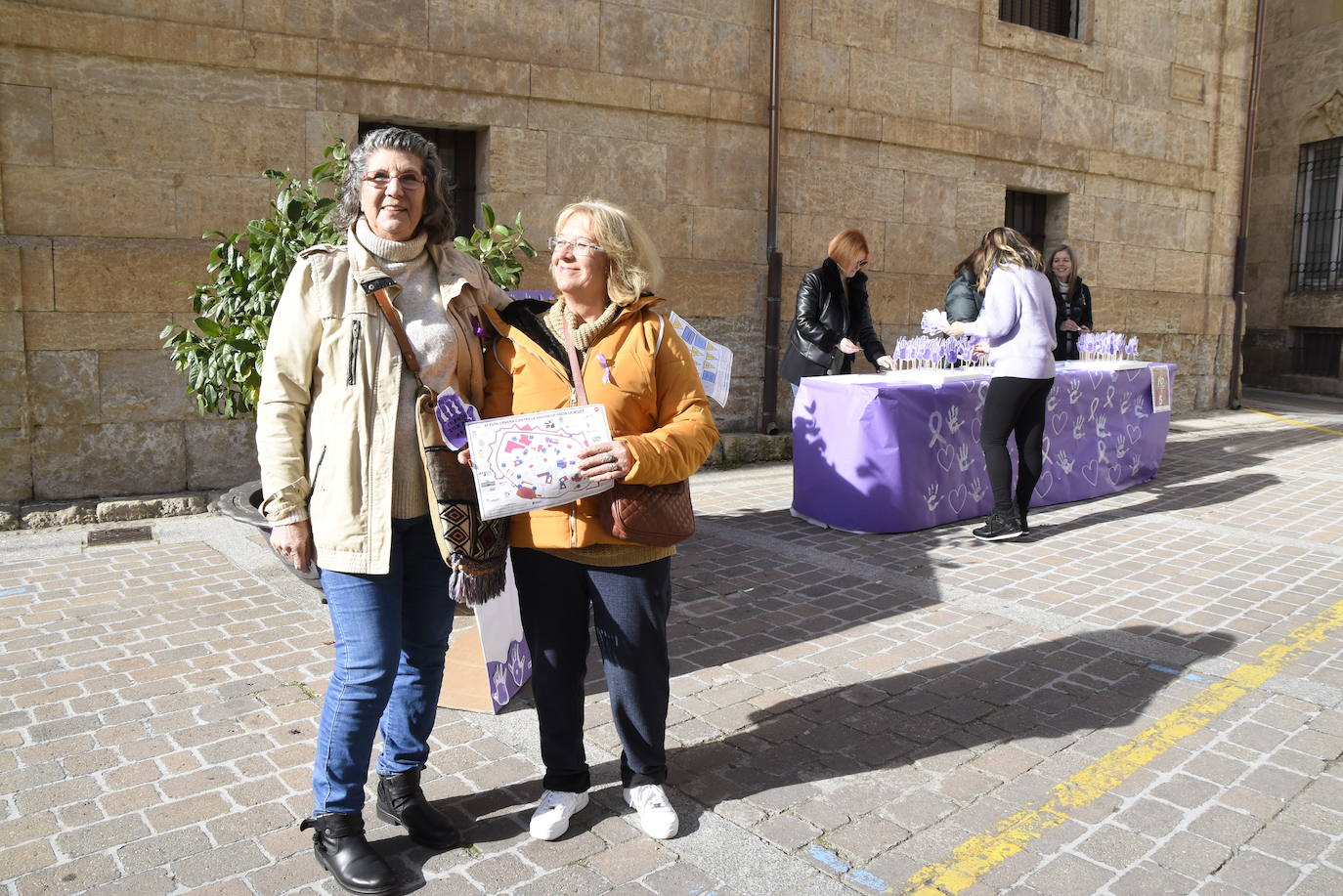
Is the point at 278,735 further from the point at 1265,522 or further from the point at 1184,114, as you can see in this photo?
the point at 1184,114

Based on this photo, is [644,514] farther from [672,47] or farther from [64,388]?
[672,47]

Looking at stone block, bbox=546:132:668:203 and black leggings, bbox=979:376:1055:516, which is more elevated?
stone block, bbox=546:132:668:203

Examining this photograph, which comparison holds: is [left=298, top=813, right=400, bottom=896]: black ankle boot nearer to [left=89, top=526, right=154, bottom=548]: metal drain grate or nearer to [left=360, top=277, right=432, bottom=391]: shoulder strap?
[left=360, top=277, right=432, bottom=391]: shoulder strap

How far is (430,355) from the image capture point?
107 inches

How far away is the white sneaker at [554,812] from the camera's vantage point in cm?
297

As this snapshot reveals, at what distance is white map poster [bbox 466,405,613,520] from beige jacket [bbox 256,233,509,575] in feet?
0.82

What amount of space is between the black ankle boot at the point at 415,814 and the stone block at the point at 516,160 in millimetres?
6308

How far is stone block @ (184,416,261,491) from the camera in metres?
7.36

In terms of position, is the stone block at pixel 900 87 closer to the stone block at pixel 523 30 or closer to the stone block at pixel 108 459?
the stone block at pixel 523 30

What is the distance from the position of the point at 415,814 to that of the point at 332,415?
1205 millimetres

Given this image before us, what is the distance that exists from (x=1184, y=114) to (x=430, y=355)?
1409cm

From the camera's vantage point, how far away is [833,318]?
7406 millimetres

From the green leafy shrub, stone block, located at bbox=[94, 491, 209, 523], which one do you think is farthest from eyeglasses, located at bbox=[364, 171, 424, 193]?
stone block, located at bbox=[94, 491, 209, 523]

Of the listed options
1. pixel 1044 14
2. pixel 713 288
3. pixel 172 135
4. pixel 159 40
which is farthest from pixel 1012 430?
pixel 1044 14
